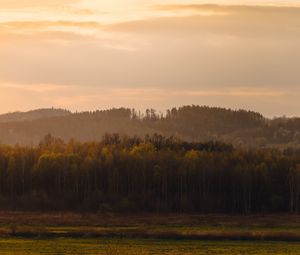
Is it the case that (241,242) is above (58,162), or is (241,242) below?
below

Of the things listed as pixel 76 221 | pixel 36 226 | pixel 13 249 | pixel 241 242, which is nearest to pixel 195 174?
pixel 76 221

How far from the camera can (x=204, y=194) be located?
153125 mm

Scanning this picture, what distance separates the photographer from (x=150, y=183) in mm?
158125

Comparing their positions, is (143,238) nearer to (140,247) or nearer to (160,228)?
(140,247)

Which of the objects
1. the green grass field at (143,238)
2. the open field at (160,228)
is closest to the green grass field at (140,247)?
the green grass field at (143,238)

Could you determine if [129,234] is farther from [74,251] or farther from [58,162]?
[58,162]

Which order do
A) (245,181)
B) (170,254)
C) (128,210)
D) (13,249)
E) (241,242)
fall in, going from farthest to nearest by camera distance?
(245,181), (128,210), (241,242), (13,249), (170,254)

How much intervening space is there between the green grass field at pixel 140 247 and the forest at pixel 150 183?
61.6 metres

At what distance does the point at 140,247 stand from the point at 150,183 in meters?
83.7

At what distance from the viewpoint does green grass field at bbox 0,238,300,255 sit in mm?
69938

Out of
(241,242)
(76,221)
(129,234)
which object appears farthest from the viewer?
(76,221)

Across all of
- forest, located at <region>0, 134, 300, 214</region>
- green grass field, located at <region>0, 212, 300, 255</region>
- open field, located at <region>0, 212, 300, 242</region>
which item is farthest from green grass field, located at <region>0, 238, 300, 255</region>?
forest, located at <region>0, 134, 300, 214</region>

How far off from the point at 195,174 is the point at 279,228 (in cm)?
5365

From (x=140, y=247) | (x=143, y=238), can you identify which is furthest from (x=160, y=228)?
(x=140, y=247)
